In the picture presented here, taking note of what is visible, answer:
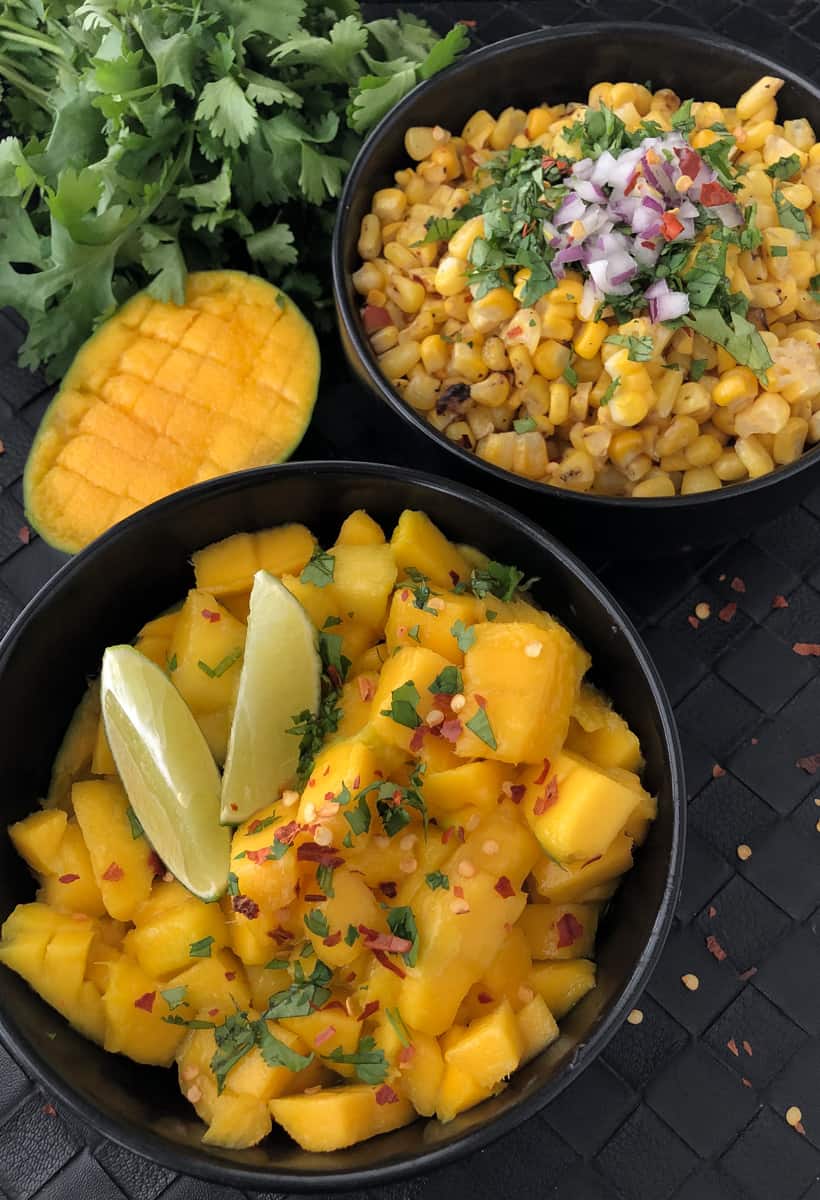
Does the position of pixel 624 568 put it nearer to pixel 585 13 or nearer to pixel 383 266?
pixel 383 266

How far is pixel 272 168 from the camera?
204 centimetres

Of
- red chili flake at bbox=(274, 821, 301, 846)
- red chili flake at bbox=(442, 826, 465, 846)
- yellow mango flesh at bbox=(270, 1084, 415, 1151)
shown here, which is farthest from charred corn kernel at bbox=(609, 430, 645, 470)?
yellow mango flesh at bbox=(270, 1084, 415, 1151)

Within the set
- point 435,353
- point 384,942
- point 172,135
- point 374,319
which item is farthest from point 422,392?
point 384,942

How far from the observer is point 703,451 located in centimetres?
179

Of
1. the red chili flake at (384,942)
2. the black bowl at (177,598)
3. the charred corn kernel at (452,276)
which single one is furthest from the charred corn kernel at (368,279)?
the red chili flake at (384,942)

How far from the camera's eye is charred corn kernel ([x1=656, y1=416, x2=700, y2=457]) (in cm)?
177

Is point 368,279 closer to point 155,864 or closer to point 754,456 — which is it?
point 754,456

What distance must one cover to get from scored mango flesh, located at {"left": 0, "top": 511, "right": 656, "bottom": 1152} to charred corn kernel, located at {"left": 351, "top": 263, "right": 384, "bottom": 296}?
0.71 meters

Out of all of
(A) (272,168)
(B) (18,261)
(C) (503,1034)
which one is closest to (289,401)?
(A) (272,168)

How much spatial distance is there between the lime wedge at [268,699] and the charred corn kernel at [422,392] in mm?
529

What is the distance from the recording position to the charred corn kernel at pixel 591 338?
1.75 m

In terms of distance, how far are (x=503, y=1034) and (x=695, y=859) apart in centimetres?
64

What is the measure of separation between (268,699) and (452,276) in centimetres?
83

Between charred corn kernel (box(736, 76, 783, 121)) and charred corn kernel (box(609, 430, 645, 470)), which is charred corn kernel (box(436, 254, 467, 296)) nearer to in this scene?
charred corn kernel (box(609, 430, 645, 470))
